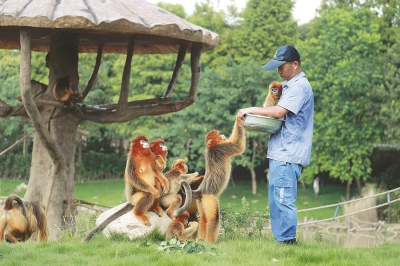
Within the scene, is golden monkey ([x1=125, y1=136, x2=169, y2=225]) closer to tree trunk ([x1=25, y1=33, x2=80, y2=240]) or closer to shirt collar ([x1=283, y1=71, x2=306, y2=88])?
shirt collar ([x1=283, y1=71, x2=306, y2=88])

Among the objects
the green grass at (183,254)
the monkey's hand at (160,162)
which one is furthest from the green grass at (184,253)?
the monkey's hand at (160,162)

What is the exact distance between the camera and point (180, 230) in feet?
19.7

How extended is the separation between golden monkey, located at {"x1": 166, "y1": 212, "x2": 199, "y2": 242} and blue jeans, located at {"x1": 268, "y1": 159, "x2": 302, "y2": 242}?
0.76m

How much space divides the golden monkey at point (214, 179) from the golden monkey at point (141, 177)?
420 mm

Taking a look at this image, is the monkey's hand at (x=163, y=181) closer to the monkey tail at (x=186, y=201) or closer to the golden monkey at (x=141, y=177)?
the golden monkey at (x=141, y=177)

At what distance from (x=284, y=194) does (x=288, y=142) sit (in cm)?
47

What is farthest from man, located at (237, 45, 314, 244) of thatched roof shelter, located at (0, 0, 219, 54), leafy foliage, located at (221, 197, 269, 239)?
thatched roof shelter, located at (0, 0, 219, 54)

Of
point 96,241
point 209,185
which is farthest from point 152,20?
point 96,241

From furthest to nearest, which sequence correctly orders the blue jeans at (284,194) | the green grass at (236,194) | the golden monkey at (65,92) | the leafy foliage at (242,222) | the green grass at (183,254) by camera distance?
the green grass at (236,194) → the golden monkey at (65,92) → the leafy foliage at (242,222) → the blue jeans at (284,194) → the green grass at (183,254)

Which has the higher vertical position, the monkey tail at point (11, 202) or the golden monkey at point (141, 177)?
the golden monkey at point (141, 177)

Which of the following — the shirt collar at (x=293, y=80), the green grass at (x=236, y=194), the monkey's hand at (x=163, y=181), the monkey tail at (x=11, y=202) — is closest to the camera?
the shirt collar at (x=293, y=80)

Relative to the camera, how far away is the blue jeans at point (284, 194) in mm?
5730

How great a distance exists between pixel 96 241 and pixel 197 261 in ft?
4.74

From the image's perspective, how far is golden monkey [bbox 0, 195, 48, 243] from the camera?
6660 mm
